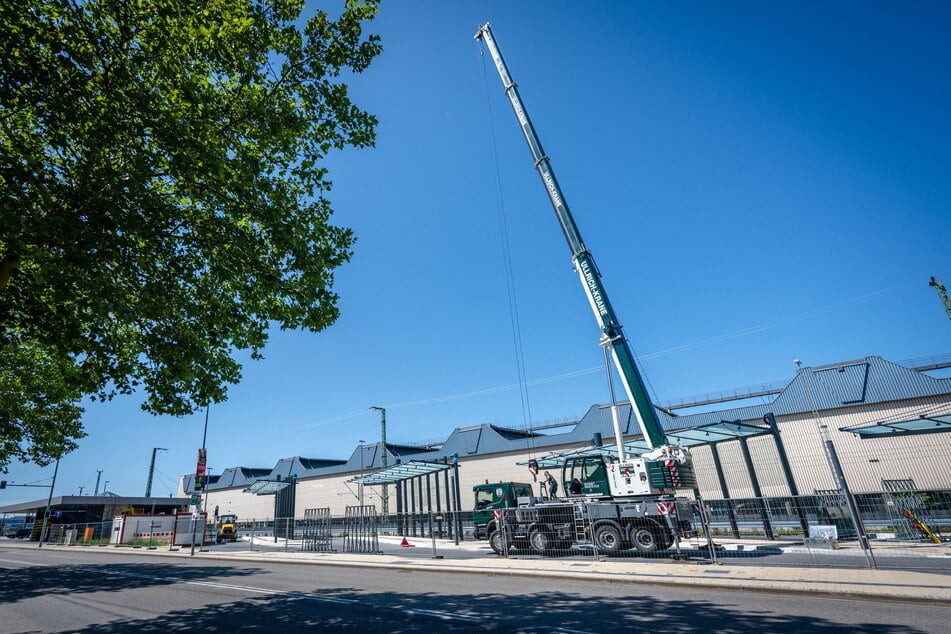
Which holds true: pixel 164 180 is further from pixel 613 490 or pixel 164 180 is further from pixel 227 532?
pixel 227 532

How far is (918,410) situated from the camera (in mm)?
29469

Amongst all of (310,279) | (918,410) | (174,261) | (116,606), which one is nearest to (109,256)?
(174,261)

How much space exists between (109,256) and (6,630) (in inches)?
245

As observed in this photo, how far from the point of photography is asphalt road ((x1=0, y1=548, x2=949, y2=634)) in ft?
21.0

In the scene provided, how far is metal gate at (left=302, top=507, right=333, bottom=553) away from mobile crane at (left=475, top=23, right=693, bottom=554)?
8589mm

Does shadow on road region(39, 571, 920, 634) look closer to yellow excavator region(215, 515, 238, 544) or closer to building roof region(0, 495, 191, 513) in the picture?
yellow excavator region(215, 515, 238, 544)

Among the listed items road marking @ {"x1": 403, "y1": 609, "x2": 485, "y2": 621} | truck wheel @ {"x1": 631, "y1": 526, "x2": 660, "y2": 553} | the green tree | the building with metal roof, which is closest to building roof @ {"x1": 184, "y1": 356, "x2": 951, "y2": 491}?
the building with metal roof

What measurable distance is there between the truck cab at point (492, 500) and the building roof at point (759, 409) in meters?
9.86

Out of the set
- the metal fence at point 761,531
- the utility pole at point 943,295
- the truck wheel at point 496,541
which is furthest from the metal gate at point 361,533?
the utility pole at point 943,295

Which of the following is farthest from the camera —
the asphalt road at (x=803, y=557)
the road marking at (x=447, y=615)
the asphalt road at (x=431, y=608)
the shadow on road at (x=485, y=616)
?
the asphalt road at (x=803, y=557)

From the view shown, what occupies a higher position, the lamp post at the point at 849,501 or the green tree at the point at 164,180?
the green tree at the point at 164,180

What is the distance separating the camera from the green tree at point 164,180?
6.88m

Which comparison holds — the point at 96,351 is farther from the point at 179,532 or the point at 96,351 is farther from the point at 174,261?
the point at 179,532

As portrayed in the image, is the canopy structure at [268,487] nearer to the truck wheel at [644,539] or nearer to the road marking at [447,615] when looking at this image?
the truck wheel at [644,539]
